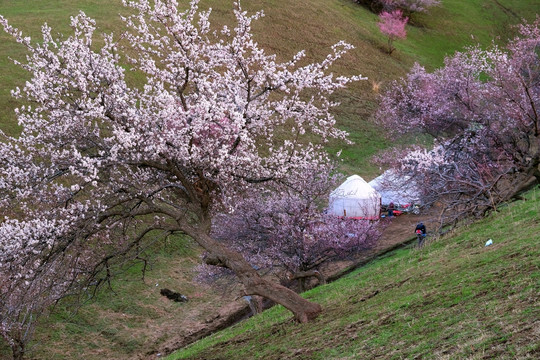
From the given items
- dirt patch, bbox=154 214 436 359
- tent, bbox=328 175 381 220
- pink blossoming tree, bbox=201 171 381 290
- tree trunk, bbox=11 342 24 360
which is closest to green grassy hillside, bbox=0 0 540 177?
tent, bbox=328 175 381 220

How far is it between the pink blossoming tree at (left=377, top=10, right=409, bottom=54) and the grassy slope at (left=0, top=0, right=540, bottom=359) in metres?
0.96

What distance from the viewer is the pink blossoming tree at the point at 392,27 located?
7375 centimetres

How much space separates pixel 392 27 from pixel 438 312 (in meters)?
68.4

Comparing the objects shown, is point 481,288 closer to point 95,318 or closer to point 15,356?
point 15,356

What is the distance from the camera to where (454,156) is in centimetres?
2881

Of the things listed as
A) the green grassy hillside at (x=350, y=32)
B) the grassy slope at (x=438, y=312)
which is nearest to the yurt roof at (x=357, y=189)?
the green grassy hillside at (x=350, y=32)

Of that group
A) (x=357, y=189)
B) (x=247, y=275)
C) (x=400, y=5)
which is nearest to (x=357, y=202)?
(x=357, y=189)

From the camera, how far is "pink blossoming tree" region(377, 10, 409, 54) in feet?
242

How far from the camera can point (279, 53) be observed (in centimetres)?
6219

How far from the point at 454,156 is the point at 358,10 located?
57.7 m

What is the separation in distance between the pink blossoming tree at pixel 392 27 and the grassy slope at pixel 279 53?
96 centimetres

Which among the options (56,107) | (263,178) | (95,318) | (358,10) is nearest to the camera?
(56,107)

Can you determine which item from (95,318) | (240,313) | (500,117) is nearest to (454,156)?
(500,117)

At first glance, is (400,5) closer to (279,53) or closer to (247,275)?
(279,53)
